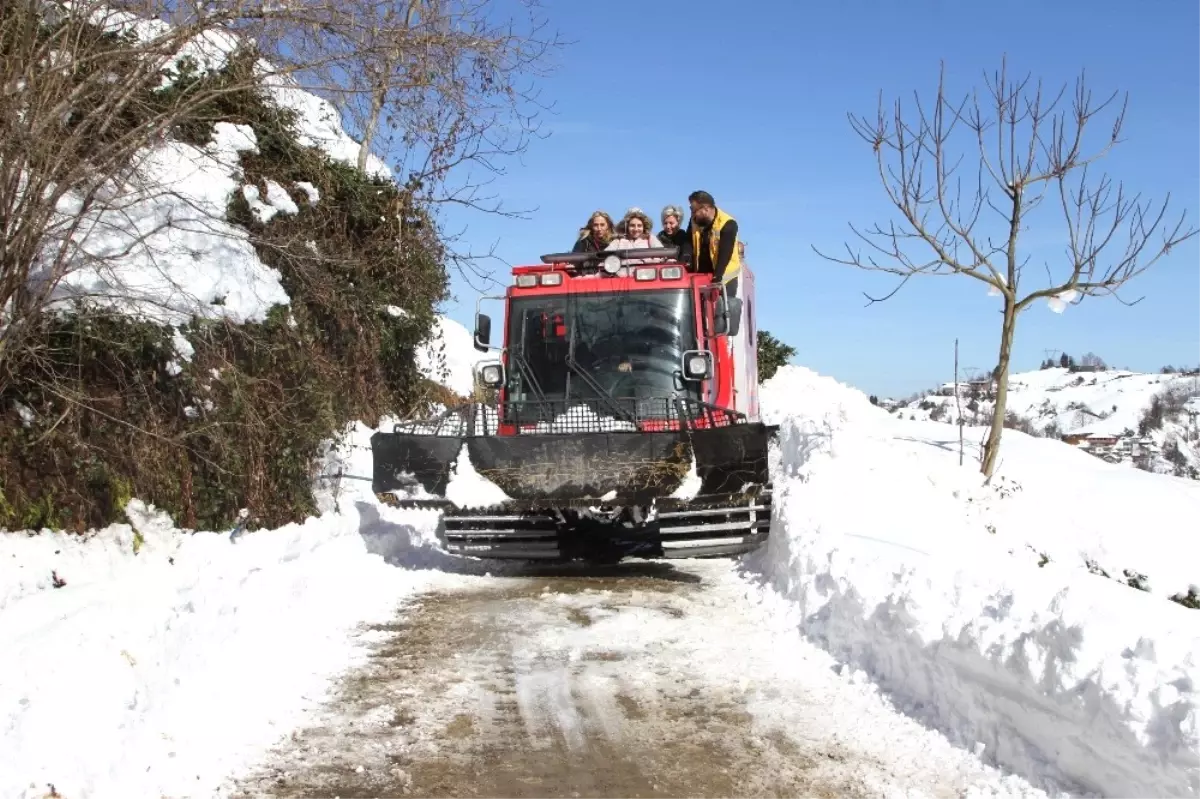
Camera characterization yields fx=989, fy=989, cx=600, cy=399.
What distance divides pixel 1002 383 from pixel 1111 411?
78.2 m

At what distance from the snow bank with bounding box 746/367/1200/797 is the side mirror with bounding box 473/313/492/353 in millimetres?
3241

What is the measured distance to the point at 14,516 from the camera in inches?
277

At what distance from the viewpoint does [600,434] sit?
8203 mm

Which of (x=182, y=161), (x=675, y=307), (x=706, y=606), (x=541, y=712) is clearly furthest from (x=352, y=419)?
(x=541, y=712)

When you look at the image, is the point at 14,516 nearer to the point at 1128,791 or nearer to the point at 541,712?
the point at 541,712

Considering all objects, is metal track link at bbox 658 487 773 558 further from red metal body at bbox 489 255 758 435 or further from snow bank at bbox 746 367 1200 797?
red metal body at bbox 489 255 758 435

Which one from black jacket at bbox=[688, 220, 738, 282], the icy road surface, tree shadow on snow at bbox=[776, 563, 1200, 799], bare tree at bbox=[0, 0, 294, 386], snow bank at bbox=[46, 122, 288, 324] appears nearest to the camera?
tree shadow on snow at bbox=[776, 563, 1200, 799]

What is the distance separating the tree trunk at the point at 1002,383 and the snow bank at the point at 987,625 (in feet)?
6.45

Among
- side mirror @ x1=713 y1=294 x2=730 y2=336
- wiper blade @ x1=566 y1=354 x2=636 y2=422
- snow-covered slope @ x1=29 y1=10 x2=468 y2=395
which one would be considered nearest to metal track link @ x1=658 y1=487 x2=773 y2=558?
wiper blade @ x1=566 y1=354 x2=636 y2=422

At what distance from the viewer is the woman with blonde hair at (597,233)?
10797 millimetres

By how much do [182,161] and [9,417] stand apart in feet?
16.5

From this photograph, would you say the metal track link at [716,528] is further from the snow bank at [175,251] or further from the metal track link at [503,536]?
the snow bank at [175,251]

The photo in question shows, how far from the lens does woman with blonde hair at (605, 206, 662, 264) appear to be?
1055cm

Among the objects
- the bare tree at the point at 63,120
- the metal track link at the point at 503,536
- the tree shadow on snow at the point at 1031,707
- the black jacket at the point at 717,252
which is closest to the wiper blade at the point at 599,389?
the metal track link at the point at 503,536
